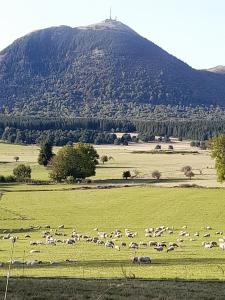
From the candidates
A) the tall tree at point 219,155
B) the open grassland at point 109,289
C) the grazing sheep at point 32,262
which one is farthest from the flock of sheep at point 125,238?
the tall tree at point 219,155

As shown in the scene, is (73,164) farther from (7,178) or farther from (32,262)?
(32,262)

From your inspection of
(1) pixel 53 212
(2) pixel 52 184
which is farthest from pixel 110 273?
(2) pixel 52 184

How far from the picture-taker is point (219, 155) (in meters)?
103

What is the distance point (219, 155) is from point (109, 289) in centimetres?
7823

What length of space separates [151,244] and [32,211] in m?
30.9

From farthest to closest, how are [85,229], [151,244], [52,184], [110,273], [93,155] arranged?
[93,155], [52,184], [85,229], [151,244], [110,273]

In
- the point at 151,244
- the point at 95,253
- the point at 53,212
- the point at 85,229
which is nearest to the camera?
the point at 95,253

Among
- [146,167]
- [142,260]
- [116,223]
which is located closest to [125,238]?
[116,223]

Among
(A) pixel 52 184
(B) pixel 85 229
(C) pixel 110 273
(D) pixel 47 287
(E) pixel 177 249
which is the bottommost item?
(A) pixel 52 184

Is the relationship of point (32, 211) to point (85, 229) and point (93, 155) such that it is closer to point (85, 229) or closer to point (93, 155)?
point (85, 229)

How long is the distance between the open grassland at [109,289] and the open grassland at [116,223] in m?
3.76

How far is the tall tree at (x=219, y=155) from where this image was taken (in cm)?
10088

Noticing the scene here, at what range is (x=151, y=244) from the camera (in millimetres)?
52000

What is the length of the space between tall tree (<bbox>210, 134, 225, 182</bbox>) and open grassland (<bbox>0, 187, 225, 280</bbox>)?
9824 mm
